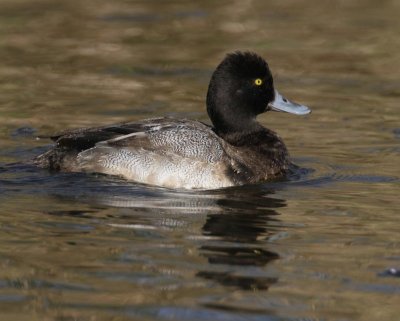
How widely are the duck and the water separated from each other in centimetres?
18

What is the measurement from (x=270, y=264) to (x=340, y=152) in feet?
12.0

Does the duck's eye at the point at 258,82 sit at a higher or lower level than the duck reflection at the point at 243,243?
higher

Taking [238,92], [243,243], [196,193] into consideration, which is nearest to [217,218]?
[243,243]

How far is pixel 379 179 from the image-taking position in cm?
964

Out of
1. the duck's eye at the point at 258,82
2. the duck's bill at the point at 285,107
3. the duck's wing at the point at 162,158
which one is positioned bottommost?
the duck's wing at the point at 162,158

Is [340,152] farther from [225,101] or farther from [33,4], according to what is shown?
[33,4]

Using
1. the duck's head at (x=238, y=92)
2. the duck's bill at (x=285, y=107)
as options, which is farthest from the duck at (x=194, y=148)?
the duck's bill at (x=285, y=107)

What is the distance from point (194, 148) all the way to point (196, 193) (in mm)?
417

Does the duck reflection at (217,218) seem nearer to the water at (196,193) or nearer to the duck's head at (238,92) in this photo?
the water at (196,193)

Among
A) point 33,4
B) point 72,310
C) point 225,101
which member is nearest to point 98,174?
point 225,101

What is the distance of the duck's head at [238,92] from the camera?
391 inches

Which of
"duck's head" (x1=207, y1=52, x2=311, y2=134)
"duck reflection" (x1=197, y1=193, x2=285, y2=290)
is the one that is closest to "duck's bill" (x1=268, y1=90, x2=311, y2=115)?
"duck's head" (x1=207, y1=52, x2=311, y2=134)

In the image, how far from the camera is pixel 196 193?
9242 mm

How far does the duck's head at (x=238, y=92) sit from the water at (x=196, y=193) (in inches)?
26.8
